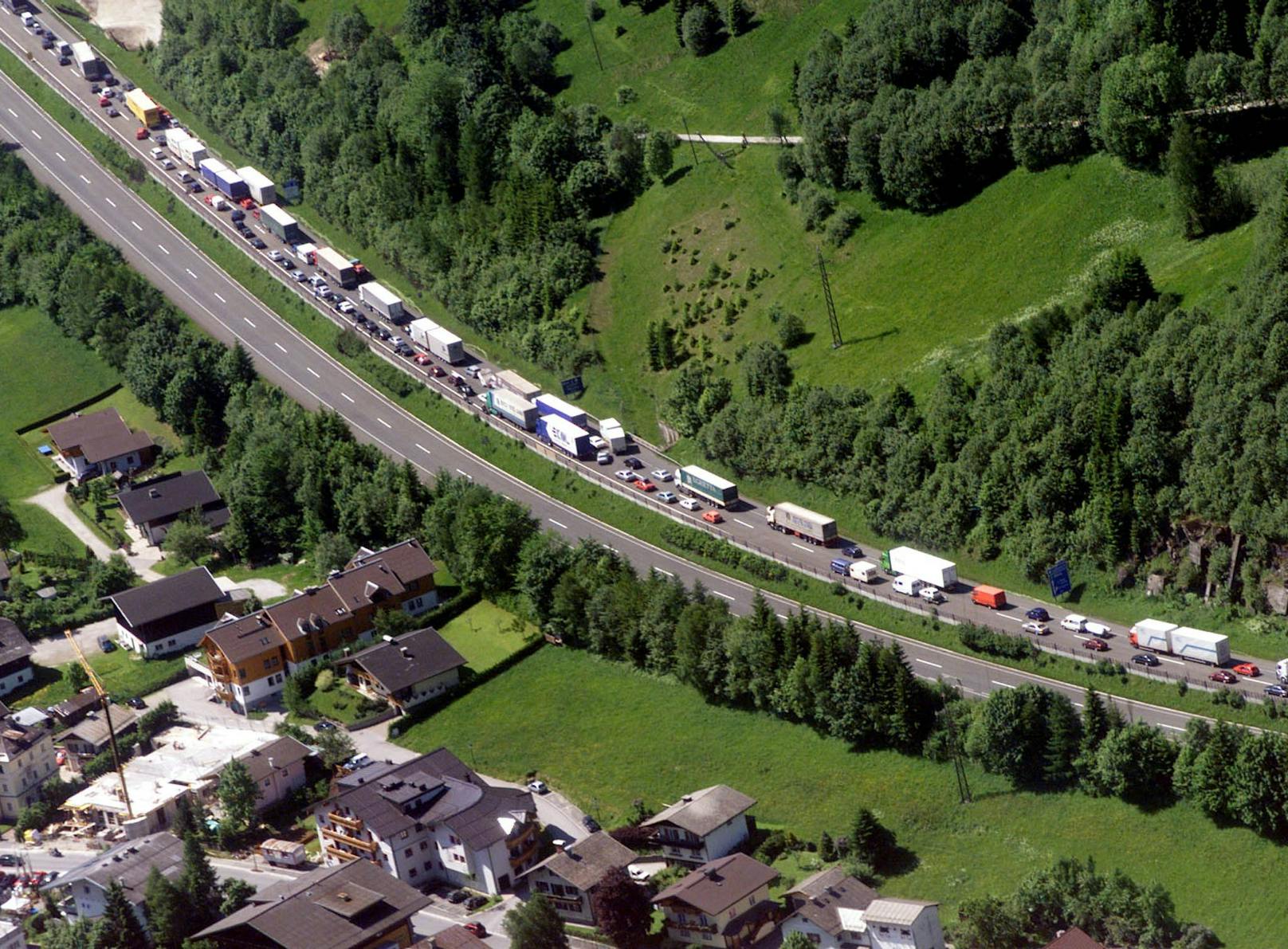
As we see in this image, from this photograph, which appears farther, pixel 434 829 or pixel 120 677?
pixel 120 677

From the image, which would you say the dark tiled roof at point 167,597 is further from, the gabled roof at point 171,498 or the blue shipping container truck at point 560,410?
the blue shipping container truck at point 560,410

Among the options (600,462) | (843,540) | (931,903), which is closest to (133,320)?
(600,462)

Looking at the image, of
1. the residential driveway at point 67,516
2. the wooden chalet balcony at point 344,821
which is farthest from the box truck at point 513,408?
the wooden chalet balcony at point 344,821

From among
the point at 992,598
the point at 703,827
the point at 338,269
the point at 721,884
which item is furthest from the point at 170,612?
the point at 992,598

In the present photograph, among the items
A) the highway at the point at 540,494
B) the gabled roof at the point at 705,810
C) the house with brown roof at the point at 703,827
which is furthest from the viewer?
the highway at the point at 540,494

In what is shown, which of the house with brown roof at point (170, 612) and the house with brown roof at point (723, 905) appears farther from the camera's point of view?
the house with brown roof at point (170, 612)

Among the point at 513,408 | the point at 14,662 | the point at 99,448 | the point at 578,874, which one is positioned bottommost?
the point at 578,874

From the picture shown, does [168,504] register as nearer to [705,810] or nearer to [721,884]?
[705,810]
